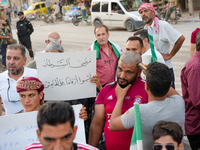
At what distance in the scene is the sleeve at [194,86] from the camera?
108 inches

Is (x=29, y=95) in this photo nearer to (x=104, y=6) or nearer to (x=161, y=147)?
(x=161, y=147)

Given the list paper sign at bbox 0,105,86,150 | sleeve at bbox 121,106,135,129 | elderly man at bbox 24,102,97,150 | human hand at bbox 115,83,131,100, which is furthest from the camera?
paper sign at bbox 0,105,86,150

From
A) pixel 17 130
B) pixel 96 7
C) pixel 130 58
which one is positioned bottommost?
pixel 17 130

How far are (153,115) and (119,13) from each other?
48.9 feet

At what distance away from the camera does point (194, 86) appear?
2.76m

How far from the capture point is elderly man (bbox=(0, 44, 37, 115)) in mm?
3018

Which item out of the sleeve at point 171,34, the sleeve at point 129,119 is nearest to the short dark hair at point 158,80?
the sleeve at point 129,119

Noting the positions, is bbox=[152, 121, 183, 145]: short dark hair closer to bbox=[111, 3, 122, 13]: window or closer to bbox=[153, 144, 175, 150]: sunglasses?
bbox=[153, 144, 175, 150]: sunglasses

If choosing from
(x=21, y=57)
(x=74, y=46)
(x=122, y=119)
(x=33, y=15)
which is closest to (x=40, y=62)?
(x=21, y=57)

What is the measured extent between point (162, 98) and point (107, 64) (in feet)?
6.27

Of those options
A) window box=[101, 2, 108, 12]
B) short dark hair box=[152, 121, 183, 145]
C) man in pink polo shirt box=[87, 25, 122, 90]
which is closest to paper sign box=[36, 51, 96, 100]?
man in pink polo shirt box=[87, 25, 122, 90]

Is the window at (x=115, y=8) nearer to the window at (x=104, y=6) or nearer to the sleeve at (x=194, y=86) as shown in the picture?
the window at (x=104, y=6)

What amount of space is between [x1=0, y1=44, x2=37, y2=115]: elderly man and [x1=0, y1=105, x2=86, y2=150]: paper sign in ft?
1.66

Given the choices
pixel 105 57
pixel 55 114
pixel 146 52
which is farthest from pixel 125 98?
pixel 105 57
